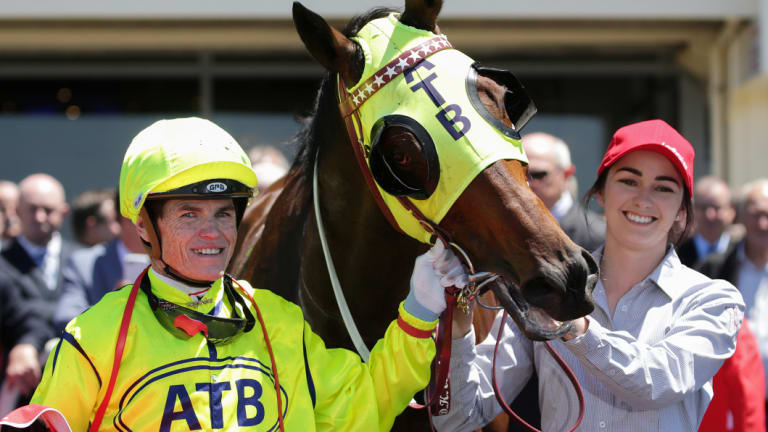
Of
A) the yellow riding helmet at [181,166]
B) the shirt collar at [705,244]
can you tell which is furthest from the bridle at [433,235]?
the shirt collar at [705,244]

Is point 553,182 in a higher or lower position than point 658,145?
lower

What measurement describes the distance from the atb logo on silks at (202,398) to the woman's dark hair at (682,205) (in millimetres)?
1237

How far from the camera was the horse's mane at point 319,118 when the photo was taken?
2.47 metres

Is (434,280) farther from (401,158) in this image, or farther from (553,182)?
(553,182)

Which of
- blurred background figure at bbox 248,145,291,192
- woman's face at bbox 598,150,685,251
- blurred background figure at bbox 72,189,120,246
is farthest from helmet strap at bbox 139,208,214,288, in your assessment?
blurred background figure at bbox 72,189,120,246

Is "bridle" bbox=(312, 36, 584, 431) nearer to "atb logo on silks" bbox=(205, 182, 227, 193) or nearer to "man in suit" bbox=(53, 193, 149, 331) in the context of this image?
"atb logo on silks" bbox=(205, 182, 227, 193)

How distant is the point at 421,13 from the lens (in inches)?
91.9

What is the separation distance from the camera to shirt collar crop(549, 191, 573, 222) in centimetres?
455

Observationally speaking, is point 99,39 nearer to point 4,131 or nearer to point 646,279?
point 4,131

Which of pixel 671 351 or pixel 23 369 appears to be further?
pixel 23 369

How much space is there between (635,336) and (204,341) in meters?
1.18

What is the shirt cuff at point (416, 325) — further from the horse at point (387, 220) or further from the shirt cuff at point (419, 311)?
the horse at point (387, 220)

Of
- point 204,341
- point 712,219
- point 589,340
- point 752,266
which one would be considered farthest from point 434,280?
point 712,219

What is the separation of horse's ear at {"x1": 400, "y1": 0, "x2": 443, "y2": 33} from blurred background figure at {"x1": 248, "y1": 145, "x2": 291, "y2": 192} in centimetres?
212
